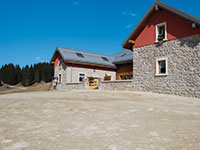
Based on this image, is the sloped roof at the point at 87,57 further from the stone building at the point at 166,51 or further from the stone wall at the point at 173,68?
the stone wall at the point at 173,68

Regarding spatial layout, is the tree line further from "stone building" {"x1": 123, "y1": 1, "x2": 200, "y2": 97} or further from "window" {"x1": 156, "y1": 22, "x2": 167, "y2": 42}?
"window" {"x1": 156, "y1": 22, "x2": 167, "y2": 42}

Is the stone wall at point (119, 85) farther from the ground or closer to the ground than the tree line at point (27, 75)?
closer to the ground

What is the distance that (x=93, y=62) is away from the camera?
2389cm

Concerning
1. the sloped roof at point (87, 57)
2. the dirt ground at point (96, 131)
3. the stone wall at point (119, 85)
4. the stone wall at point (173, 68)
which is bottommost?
the dirt ground at point (96, 131)

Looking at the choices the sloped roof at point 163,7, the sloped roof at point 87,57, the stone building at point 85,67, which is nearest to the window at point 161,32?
the sloped roof at point 163,7

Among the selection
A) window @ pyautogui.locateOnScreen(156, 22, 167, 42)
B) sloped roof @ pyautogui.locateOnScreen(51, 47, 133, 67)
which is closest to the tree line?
sloped roof @ pyautogui.locateOnScreen(51, 47, 133, 67)

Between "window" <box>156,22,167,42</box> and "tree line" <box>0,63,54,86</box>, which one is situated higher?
"window" <box>156,22,167,42</box>

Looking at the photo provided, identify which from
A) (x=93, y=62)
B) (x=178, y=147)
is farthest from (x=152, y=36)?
(x=178, y=147)

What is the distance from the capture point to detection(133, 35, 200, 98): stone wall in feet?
40.5

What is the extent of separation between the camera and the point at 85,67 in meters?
23.8

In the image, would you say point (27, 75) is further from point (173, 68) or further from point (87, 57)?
point (173, 68)

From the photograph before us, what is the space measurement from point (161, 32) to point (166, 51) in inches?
78.8

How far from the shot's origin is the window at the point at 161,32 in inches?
565

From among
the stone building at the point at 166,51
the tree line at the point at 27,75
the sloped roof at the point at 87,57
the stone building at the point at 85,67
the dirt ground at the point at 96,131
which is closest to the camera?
the dirt ground at the point at 96,131
